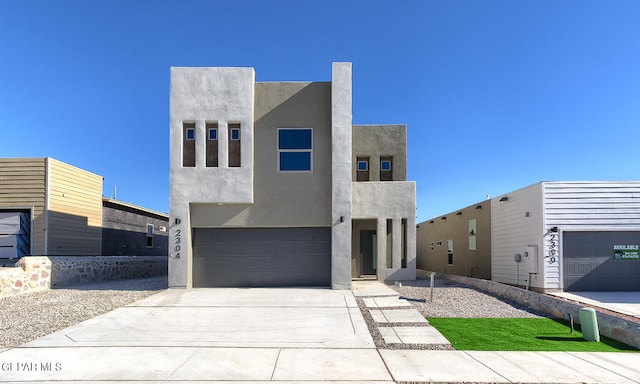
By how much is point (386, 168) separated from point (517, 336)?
421 inches

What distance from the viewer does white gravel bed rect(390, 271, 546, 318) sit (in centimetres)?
965

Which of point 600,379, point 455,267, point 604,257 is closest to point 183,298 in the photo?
point 600,379

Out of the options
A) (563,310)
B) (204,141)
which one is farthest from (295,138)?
(563,310)

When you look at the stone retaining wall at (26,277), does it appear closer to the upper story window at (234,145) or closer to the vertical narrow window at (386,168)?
the upper story window at (234,145)

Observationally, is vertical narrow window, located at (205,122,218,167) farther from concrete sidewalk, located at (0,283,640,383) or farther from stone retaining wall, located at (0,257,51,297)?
stone retaining wall, located at (0,257,51,297)

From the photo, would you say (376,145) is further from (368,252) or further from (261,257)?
(261,257)

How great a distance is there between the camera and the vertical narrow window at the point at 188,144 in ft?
Result: 44.9

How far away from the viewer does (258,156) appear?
13867 millimetres

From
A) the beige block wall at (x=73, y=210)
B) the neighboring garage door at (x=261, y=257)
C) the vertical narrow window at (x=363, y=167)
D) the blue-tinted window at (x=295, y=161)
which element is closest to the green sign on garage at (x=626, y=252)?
the vertical narrow window at (x=363, y=167)

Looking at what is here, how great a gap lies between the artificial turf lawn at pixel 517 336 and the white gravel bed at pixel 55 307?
7959 mm

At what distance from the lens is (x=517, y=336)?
25.0 feet

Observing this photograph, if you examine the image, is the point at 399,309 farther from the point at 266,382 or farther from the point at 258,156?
the point at 258,156

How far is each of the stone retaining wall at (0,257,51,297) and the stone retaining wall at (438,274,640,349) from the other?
1494 cm

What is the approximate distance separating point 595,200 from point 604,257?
6.50ft
